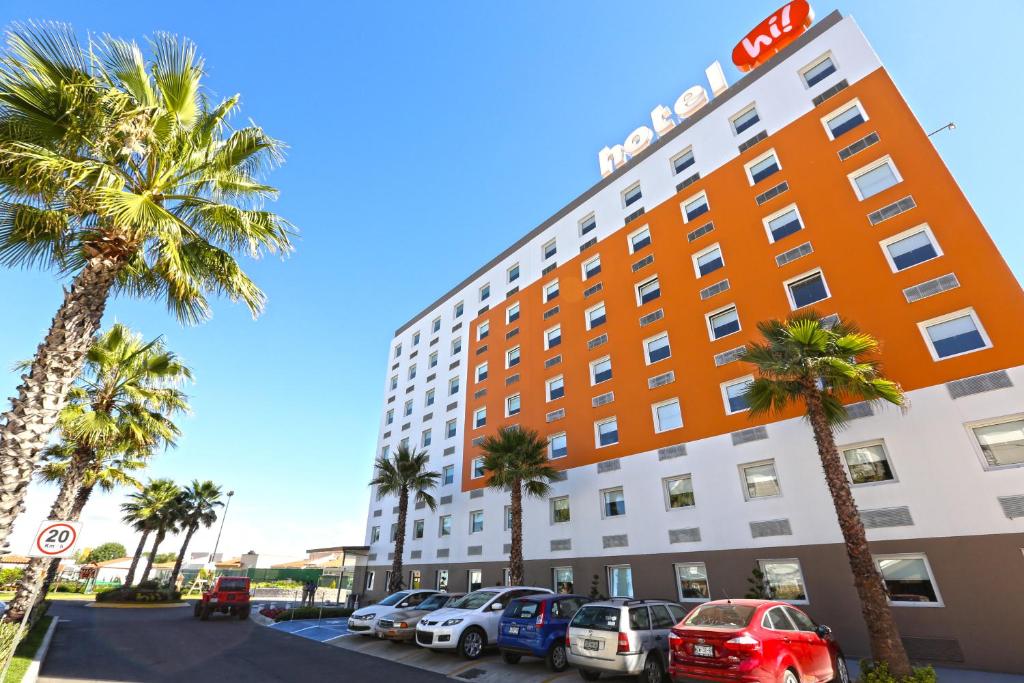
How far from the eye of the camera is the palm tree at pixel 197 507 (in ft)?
129

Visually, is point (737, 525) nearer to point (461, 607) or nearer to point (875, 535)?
point (875, 535)

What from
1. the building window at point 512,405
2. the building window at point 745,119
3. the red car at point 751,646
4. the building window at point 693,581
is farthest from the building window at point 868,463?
the building window at point 512,405

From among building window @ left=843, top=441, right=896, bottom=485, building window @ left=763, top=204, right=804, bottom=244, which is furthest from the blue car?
building window @ left=763, top=204, right=804, bottom=244

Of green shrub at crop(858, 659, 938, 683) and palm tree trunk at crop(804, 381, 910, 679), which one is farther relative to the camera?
palm tree trunk at crop(804, 381, 910, 679)

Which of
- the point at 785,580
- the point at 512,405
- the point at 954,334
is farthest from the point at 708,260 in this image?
the point at 512,405

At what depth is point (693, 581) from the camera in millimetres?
18391

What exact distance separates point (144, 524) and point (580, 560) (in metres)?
37.6

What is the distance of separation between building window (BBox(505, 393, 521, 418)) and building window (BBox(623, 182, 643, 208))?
46.9ft

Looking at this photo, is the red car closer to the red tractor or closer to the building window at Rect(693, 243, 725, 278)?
the building window at Rect(693, 243, 725, 278)

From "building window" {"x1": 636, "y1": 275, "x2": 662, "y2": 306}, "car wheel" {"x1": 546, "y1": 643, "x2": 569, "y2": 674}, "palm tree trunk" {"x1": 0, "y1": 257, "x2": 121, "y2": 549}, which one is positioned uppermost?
"building window" {"x1": 636, "y1": 275, "x2": 662, "y2": 306}

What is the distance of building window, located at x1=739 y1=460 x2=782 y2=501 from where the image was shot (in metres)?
17.3

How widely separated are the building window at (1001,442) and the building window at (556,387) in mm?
17518

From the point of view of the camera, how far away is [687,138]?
26344 mm

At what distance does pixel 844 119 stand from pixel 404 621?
90.3 feet
